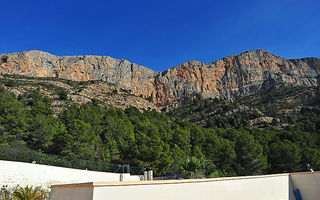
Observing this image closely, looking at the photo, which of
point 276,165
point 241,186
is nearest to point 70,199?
point 241,186

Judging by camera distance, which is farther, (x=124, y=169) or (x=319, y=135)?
(x=319, y=135)

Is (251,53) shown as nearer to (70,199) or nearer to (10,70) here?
(10,70)

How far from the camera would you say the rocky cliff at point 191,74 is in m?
98.4

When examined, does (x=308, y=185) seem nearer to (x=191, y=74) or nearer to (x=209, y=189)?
(x=209, y=189)

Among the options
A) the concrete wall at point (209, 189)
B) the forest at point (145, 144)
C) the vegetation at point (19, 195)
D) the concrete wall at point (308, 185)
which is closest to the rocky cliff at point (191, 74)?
the forest at point (145, 144)

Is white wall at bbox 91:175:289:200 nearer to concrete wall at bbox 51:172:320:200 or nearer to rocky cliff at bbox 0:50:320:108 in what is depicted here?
concrete wall at bbox 51:172:320:200

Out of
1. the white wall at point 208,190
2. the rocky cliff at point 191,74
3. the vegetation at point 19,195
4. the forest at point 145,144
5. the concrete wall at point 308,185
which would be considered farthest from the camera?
the rocky cliff at point 191,74

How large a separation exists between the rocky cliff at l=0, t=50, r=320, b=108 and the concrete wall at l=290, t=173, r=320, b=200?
9432 centimetres

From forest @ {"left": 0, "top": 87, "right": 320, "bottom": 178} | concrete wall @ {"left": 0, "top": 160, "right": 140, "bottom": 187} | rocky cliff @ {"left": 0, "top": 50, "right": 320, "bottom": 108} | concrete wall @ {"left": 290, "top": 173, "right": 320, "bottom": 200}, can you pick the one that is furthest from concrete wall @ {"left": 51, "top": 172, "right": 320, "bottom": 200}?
rocky cliff @ {"left": 0, "top": 50, "right": 320, "bottom": 108}

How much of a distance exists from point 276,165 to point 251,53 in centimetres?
11238

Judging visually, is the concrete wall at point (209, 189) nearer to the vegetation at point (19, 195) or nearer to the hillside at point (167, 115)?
the vegetation at point (19, 195)

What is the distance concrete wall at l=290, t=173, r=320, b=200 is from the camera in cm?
879

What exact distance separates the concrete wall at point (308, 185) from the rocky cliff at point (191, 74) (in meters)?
94.3

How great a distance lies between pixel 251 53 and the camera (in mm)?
136125
